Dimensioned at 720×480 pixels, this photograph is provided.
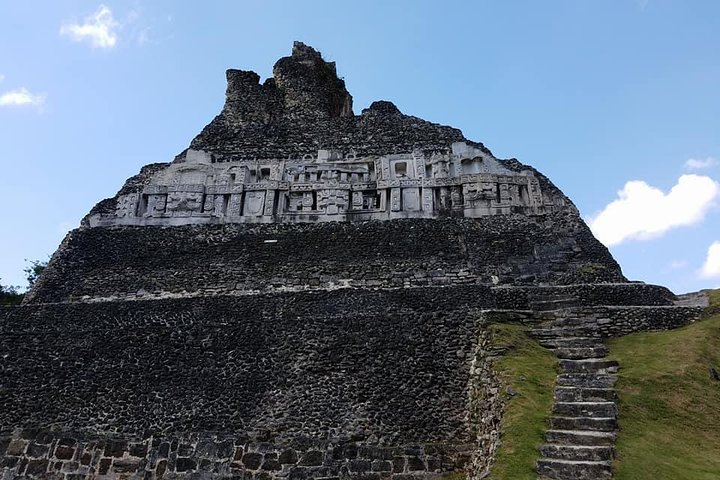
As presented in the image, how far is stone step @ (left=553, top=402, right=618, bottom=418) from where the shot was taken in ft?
27.5

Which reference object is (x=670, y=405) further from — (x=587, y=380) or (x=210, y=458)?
(x=210, y=458)

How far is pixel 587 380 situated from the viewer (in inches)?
366

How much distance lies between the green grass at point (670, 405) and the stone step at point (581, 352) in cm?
28

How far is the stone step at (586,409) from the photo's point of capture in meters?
8.38

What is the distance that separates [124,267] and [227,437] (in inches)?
313

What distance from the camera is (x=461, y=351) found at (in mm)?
11352

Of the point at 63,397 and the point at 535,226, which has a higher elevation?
the point at 535,226

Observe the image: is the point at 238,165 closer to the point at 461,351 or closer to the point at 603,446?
the point at 461,351

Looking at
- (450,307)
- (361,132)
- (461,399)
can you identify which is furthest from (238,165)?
(461,399)

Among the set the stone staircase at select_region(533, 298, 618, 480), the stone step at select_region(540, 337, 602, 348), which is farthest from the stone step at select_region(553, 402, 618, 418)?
the stone step at select_region(540, 337, 602, 348)

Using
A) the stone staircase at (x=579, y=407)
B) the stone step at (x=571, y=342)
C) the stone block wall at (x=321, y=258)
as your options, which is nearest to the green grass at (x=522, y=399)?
the stone staircase at (x=579, y=407)

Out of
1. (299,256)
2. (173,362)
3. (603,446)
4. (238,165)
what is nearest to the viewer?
(603,446)

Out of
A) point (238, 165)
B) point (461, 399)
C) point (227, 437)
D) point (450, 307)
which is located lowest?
point (227, 437)

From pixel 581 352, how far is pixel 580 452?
3.29m
